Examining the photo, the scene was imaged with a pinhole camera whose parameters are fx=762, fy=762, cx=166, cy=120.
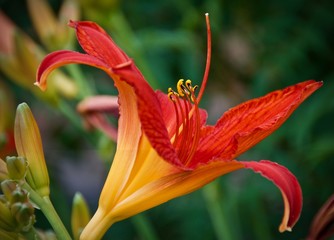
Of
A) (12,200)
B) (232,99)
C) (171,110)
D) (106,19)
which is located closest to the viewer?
(12,200)

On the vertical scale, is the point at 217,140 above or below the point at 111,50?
below

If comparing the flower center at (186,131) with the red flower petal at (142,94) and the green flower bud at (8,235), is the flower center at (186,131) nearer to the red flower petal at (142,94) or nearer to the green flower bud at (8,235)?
the red flower petal at (142,94)

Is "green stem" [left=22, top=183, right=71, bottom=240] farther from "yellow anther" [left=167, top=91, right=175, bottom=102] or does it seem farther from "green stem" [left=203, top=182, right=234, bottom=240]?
"green stem" [left=203, top=182, right=234, bottom=240]

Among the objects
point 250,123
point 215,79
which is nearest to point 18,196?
point 250,123

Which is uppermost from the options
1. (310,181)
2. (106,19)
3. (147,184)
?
(106,19)

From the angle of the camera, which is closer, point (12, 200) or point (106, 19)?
point (12, 200)

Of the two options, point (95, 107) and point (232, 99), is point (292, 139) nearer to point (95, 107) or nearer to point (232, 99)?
point (232, 99)

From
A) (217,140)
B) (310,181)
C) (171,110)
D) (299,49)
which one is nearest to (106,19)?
(299,49)

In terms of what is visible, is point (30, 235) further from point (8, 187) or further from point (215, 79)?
point (215, 79)

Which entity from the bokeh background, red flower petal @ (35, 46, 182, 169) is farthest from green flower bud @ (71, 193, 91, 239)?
the bokeh background
